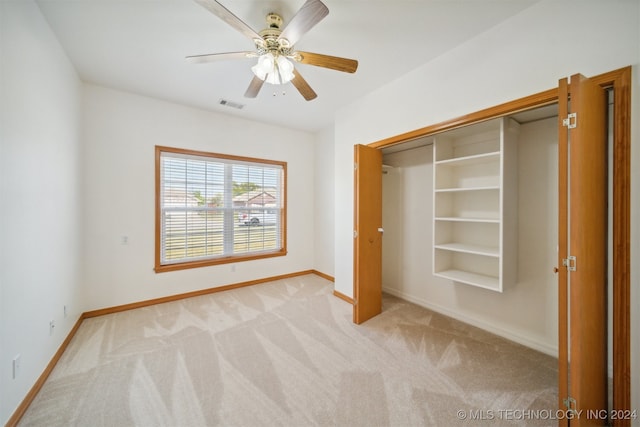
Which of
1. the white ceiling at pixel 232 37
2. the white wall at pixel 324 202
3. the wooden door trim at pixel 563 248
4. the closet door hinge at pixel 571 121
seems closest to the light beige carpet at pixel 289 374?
the wooden door trim at pixel 563 248

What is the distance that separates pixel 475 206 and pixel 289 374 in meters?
2.65

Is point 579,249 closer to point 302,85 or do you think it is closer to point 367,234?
point 367,234

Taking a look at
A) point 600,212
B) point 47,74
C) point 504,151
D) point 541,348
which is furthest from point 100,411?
point 504,151

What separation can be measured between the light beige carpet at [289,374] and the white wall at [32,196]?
1.26 feet

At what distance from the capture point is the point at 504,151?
222 centimetres

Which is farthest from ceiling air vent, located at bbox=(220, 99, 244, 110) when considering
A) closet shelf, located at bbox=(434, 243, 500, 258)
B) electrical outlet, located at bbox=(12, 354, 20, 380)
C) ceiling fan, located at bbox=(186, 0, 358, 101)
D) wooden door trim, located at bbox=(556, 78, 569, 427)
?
wooden door trim, located at bbox=(556, 78, 569, 427)

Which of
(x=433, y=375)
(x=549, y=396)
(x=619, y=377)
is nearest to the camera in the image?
(x=619, y=377)

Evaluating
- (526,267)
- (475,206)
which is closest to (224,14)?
(475,206)

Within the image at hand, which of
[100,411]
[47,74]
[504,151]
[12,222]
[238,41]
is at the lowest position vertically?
[100,411]

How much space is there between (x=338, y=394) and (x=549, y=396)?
1.51 meters

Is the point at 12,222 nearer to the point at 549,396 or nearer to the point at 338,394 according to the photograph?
the point at 338,394

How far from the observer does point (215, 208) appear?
3.87 metres

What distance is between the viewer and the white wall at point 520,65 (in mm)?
1433

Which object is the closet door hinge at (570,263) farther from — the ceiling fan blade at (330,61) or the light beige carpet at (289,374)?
the ceiling fan blade at (330,61)
